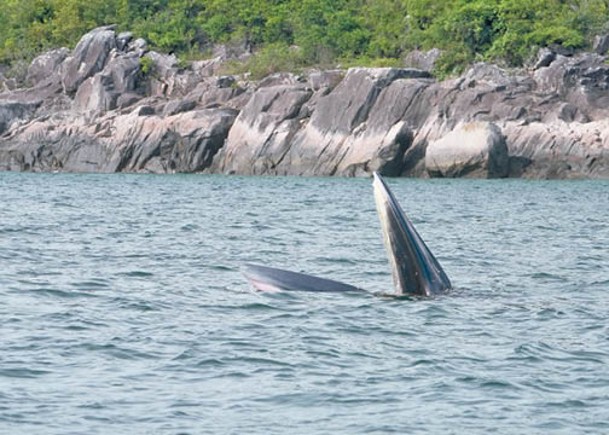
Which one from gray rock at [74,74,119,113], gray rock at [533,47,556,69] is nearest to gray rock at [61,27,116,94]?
gray rock at [74,74,119,113]

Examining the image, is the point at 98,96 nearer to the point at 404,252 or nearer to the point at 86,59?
the point at 86,59

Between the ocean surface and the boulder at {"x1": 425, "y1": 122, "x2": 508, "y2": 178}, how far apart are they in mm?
27557

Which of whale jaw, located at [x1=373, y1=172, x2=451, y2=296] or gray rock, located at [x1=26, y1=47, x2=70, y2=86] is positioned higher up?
gray rock, located at [x1=26, y1=47, x2=70, y2=86]

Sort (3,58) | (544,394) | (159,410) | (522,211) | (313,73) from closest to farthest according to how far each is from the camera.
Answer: (159,410)
(544,394)
(522,211)
(313,73)
(3,58)

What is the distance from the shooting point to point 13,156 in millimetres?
64375

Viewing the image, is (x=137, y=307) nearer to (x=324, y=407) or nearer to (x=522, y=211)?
(x=324, y=407)

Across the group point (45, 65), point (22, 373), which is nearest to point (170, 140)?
point (45, 65)

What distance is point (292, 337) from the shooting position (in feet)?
42.5

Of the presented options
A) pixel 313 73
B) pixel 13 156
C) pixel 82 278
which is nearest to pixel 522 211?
pixel 82 278

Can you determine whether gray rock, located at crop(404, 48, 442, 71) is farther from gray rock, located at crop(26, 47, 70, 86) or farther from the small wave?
the small wave

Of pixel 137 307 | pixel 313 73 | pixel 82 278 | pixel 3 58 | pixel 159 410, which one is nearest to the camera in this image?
pixel 159 410

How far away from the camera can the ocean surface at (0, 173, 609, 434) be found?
32.8 ft

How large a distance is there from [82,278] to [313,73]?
46.3m

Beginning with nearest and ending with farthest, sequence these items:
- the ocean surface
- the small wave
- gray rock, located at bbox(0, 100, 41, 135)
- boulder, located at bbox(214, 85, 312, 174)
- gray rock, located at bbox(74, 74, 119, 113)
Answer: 1. the ocean surface
2. the small wave
3. boulder, located at bbox(214, 85, 312, 174)
4. gray rock, located at bbox(74, 74, 119, 113)
5. gray rock, located at bbox(0, 100, 41, 135)
